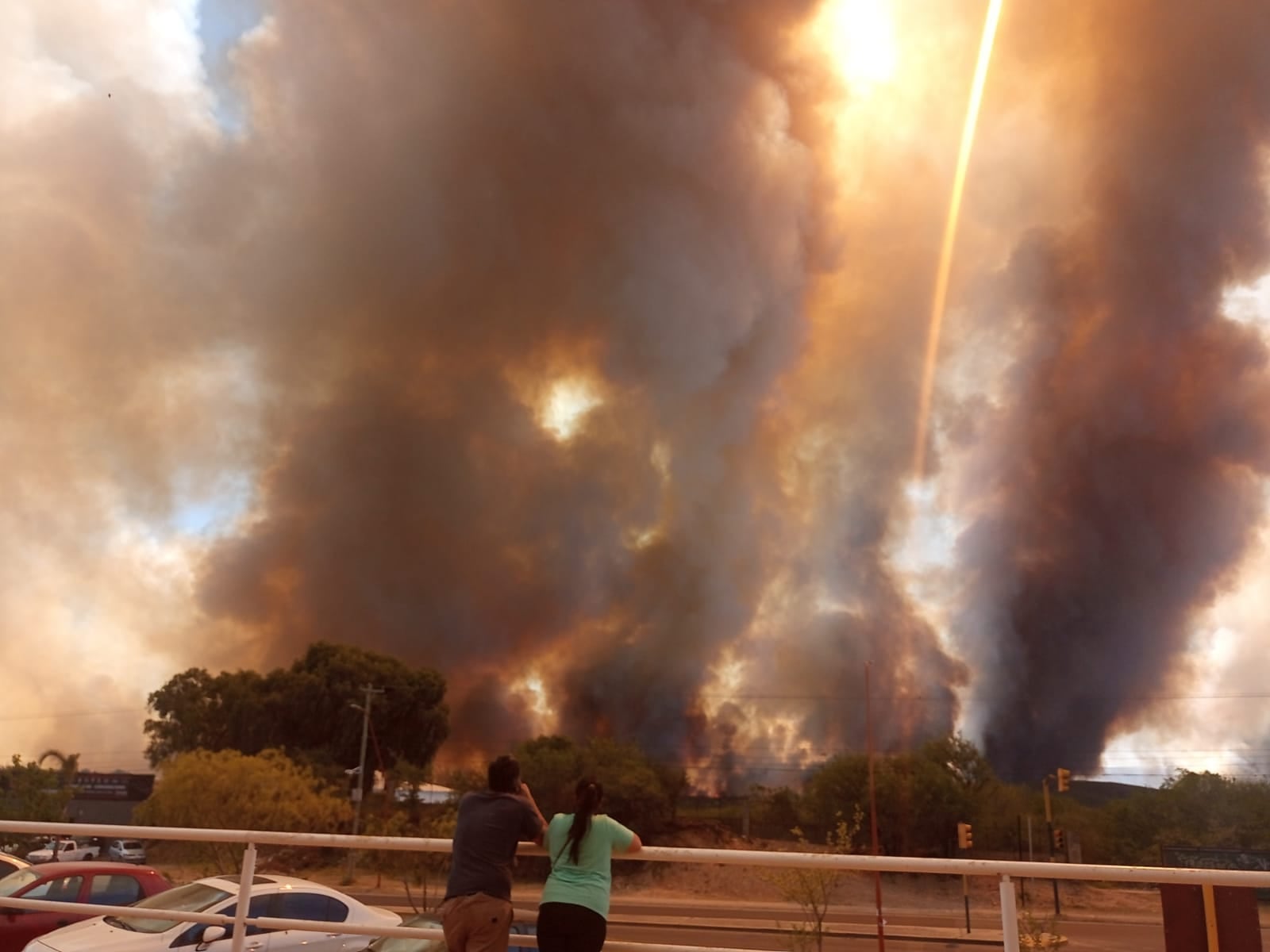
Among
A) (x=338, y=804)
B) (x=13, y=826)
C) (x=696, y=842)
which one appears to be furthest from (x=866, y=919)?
(x=696, y=842)

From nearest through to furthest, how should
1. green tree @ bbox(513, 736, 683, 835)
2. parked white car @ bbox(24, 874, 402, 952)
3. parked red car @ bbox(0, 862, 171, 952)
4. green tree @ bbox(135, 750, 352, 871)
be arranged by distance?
parked white car @ bbox(24, 874, 402, 952), parked red car @ bbox(0, 862, 171, 952), green tree @ bbox(135, 750, 352, 871), green tree @ bbox(513, 736, 683, 835)

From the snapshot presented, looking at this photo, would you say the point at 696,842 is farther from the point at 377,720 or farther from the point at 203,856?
the point at 203,856

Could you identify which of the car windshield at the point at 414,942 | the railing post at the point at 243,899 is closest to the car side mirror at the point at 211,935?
the car windshield at the point at 414,942

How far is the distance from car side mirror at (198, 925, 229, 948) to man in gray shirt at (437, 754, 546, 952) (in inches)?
152

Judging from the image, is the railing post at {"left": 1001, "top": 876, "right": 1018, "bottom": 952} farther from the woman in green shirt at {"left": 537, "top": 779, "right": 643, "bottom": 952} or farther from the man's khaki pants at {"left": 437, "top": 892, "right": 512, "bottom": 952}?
the man's khaki pants at {"left": 437, "top": 892, "right": 512, "bottom": 952}

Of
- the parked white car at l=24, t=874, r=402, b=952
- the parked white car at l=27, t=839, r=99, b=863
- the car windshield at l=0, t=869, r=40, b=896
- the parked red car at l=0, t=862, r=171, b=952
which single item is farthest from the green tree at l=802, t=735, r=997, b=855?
the parked white car at l=24, t=874, r=402, b=952

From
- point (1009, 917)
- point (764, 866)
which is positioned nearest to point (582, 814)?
point (764, 866)

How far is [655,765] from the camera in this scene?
Answer: 64188mm

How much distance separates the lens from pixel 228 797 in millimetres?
41469

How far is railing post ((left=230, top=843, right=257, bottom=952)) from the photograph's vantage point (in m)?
5.17

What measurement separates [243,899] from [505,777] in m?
1.58

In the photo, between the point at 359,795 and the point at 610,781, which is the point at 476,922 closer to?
the point at 359,795

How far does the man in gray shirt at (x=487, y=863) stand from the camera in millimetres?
4730

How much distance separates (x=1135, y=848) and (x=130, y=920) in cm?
5823
